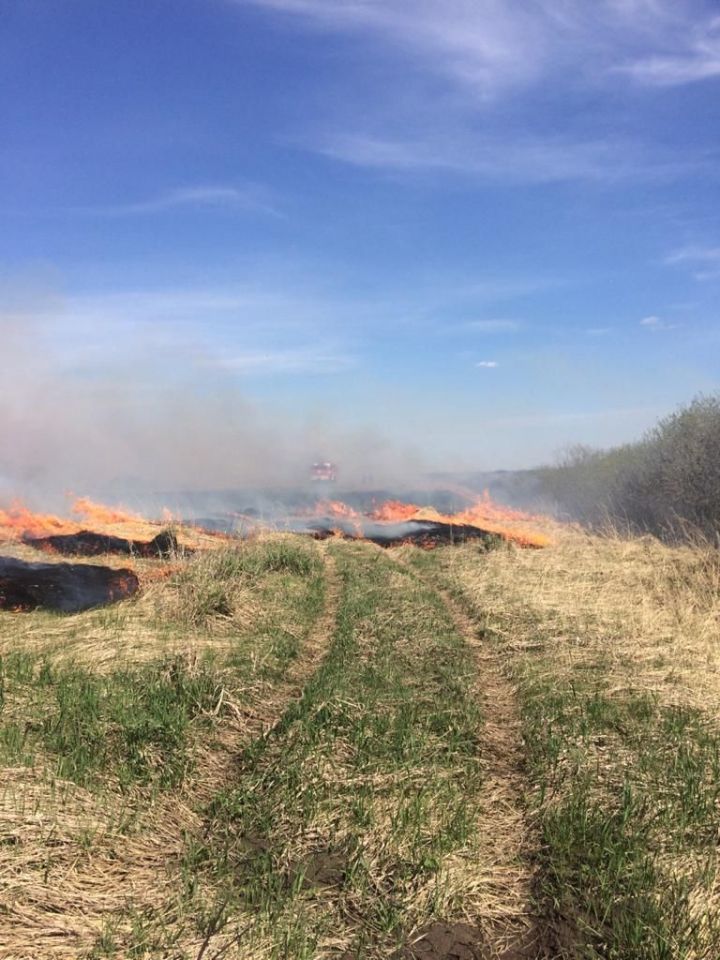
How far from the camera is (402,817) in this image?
4.62m

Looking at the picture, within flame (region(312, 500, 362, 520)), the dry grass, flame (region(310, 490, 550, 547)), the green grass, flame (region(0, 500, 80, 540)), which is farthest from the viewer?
flame (region(312, 500, 362, 520))

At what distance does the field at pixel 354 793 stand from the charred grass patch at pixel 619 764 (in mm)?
22

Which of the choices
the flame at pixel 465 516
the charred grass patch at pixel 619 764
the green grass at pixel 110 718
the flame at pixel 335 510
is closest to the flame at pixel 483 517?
the flame at pixel 465 516

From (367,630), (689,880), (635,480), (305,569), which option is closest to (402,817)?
(689,880)

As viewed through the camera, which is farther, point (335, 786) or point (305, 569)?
point (305, 569)

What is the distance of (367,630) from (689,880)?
21.5 ft

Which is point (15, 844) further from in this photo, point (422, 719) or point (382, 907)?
point (422, 719)

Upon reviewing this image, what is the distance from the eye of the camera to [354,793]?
16.3ft

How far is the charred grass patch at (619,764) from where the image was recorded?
142 inches

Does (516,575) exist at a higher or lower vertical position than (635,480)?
lower

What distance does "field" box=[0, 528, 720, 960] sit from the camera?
11.8 ft

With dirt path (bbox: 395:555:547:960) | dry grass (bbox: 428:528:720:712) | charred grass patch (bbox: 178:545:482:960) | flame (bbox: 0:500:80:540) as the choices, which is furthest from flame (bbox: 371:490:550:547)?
charred grass patch (bbox: 178:545:482:960)

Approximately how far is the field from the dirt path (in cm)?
2

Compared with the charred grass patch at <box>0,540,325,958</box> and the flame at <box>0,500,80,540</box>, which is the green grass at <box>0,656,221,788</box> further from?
the flame at <box>0,500,80,540</box>
